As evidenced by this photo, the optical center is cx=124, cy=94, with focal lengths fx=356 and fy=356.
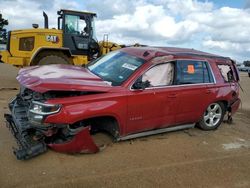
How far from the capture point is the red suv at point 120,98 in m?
5.19

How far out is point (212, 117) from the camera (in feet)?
24.8

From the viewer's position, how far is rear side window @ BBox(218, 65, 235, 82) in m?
7.76

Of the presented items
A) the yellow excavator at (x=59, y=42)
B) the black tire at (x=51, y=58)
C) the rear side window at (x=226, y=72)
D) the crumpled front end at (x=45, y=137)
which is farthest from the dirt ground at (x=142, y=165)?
the yellow excavator at (x=59, y=42)

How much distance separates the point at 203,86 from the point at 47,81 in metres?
3.31

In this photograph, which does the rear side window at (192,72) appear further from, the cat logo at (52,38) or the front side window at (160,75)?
the cat logo at (52,38)

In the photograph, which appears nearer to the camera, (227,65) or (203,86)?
(203,86)

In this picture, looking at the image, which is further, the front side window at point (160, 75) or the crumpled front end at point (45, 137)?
the front side window at point (160, 75)

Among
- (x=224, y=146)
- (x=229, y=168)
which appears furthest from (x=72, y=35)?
(x=229, y=168)

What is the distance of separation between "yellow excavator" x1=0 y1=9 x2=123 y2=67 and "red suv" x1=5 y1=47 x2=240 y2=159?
687cm

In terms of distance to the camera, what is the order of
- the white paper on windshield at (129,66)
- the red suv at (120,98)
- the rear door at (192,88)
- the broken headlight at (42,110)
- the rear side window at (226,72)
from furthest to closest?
1. the rear side window at (226,72)
2. the rear door at (192,88)
3. the white paper on windshield at (129,66)
4. the red suv at (120,98)
5. the broken headlight at (42,110)

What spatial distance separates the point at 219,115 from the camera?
768 centimetres

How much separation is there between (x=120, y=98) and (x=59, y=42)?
8829 mm

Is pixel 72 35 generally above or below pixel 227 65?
above

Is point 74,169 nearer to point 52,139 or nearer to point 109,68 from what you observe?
point 52,139
